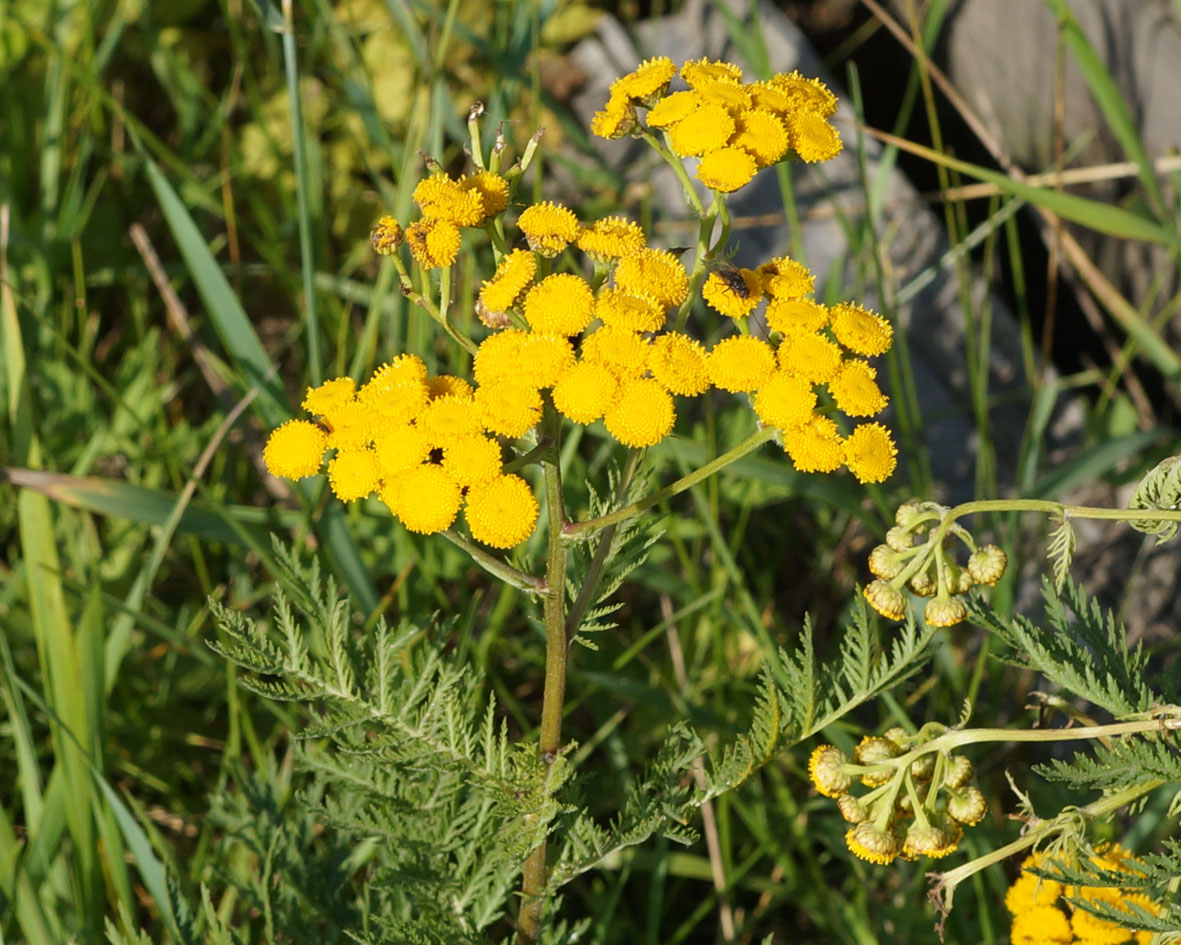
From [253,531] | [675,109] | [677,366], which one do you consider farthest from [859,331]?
[253,531]

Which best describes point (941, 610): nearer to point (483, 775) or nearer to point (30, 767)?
point (483, 775)

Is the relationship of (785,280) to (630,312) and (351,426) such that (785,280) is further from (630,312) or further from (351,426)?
(351,426)

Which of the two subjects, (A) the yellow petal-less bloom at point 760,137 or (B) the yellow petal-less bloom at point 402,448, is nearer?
(B) the yellow petal-less bloom at point 402,448

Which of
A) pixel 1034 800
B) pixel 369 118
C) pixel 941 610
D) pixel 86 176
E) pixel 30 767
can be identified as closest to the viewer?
pixel 941 610

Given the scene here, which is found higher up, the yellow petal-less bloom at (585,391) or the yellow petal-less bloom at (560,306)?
the yellow petal-less bloom at (560,306)

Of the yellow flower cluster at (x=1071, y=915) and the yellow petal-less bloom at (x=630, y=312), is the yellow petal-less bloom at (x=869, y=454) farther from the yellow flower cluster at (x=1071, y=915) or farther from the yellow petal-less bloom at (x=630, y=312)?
the yellow flower cluster at (x=1071, y=915)

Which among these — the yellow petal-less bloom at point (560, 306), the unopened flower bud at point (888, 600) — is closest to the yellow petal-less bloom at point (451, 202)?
the yellow petal-less bloom at point (560, 306)

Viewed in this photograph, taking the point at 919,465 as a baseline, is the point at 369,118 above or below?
above

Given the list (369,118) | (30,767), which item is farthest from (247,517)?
(369,118)

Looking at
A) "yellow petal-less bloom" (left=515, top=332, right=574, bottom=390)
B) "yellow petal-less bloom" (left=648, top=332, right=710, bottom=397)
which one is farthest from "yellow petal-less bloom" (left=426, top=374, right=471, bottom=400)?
"yellow petal-less bloom" (left=648, top=332, right=710, bottom=397)
